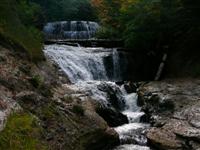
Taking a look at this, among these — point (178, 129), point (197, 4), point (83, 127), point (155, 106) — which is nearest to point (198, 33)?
point (197, 4)

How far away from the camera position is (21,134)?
26.4 ft

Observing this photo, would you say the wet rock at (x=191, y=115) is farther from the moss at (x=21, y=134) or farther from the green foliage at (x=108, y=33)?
the green foliage at (x=108, y=33)

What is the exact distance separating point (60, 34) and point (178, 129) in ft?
80.1

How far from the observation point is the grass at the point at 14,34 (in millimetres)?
13836

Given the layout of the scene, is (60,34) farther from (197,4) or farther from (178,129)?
(178,129)

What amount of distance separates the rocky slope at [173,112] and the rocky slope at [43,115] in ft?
4.99

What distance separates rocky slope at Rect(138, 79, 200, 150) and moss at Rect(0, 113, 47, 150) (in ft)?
→ 13.3

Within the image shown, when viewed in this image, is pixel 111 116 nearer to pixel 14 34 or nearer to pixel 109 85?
pixel 109 85

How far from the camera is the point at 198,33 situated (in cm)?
1992

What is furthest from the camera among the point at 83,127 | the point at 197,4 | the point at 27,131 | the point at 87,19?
the point at 87,19

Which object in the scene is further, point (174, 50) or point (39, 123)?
point (174, 50)

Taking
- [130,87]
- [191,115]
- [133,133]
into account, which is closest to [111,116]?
[133,133]

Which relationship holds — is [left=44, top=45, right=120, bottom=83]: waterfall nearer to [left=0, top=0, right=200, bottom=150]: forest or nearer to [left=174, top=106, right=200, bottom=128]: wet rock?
[left=0, top=0, right=200, bottom=150]: forest

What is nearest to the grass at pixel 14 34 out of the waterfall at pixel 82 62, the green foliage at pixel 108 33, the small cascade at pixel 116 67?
the waterfall at pixel 82 62
